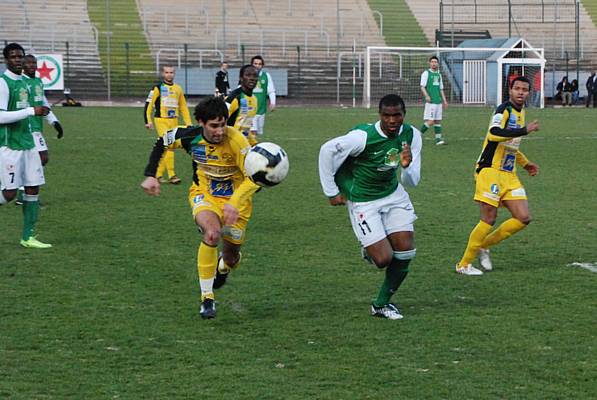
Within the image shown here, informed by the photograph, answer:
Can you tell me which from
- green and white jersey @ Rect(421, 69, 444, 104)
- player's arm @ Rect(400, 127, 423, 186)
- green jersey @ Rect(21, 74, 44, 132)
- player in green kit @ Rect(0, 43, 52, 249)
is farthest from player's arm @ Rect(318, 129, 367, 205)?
green and white jersey @ Rect(421, 69, 444, 104)

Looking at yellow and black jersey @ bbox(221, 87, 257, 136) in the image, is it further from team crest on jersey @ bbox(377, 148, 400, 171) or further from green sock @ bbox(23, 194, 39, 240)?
team crest on jersey @ bbox(377, 148, 400, 171)

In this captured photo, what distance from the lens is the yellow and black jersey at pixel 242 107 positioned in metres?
15.4

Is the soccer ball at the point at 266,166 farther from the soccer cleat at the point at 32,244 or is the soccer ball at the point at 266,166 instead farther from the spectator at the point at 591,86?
the spectator at the point at 591,86

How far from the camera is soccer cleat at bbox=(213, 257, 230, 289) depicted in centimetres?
913

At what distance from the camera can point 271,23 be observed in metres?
50.9

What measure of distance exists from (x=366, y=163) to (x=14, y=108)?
4.90m

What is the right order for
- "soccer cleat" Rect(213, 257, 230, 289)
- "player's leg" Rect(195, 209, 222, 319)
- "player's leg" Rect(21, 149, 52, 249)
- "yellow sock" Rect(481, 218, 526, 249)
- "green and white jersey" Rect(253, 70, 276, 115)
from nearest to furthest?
"player's leg" Rect(195, 209, 222, 319), "soccer cleat" Rect(213, 257, 230, 289), "yellow sock" Rect(481, 218, 526, 249), "player's leg" Rect(21, 149, 52, 249), "green and white jersey" Rect(253, 70, 276, 115)

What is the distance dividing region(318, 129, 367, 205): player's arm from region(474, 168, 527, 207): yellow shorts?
7.86 ft

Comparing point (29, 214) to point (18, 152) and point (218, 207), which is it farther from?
point (218, 207)

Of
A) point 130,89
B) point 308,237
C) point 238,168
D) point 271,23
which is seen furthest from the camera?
point 271,23

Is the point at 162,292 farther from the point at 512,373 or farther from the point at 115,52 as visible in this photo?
the point at 115,52

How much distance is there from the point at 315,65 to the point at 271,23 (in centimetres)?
394

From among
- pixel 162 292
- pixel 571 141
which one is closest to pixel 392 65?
pixel 571 141

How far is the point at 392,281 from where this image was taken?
27.7 feet
